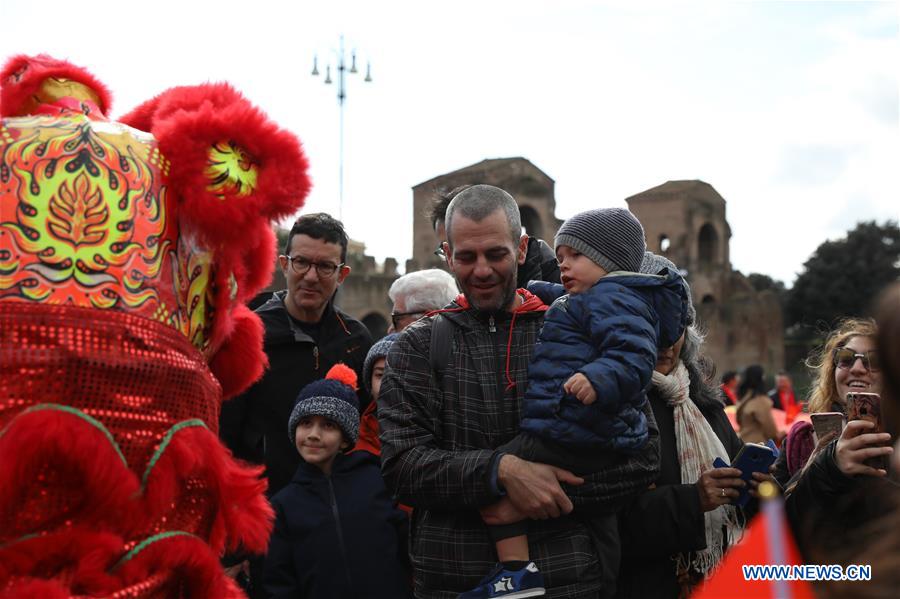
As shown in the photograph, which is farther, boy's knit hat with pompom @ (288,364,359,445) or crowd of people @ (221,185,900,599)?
boy's knit hat with pompom @ (288,364,359,445)

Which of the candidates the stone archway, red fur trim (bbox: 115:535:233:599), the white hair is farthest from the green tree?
red fur trim (bbox: 115:535:233:599)

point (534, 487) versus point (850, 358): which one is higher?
point (850, 358)

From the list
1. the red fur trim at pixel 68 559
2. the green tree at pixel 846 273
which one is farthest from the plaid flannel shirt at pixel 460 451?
the green tree at pixel 846 273

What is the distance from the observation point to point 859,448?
299 cm

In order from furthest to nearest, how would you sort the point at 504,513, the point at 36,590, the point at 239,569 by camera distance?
1. the point at 239,569
2. the point at 504,513
3. the point at 36,590

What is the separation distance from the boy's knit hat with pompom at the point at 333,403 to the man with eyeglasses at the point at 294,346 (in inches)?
8.4

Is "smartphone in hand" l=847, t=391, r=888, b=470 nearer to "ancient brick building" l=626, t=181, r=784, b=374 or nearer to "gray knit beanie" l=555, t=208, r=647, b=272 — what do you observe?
"gray knit beanie" l=555, t=208, r=647, b=272

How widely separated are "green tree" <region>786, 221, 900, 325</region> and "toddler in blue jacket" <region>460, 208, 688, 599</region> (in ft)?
157

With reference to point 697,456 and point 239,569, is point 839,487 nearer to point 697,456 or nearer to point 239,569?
point 697,456

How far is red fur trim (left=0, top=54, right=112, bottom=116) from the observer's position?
2404 millimetres

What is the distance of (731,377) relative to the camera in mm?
18328

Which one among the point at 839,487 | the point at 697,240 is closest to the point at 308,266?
the point at 839,487

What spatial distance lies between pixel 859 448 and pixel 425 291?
2.22m

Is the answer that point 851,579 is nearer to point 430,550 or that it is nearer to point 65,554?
point 65,554
